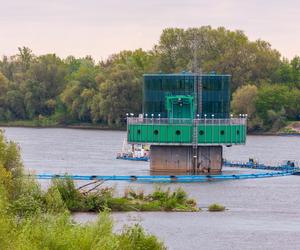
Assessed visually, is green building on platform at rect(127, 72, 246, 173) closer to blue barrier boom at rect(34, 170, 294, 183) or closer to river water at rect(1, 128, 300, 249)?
river water at rect(1, 128, 300, 249)

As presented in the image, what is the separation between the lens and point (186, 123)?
365 ft

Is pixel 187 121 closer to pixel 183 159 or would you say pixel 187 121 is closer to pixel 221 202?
pixel 183 159

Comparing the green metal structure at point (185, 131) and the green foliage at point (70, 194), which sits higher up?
the green metal structure at point (185, 131)

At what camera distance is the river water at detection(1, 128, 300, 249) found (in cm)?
7275

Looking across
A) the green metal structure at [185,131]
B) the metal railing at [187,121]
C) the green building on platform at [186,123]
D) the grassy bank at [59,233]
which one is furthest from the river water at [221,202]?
the grassy bank at [59,233]

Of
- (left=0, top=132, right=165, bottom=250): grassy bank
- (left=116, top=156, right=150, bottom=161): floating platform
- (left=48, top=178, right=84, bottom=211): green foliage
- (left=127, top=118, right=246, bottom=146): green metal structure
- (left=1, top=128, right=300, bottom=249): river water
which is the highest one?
(left=127, top=118, right=246, bottom=146): green metal structure

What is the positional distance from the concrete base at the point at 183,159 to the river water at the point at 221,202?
1.98 m

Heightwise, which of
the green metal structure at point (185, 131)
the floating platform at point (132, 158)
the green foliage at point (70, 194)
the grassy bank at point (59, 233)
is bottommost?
the floating platform at point (132, 158)

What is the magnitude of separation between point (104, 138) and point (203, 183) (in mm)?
81040

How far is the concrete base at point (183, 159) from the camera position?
110 metres

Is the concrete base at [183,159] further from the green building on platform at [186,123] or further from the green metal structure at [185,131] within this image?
the green metal structure at [185,131]

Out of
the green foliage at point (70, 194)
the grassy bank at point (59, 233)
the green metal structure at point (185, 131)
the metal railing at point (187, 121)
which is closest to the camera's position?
the grassy bank at point (59, 233)

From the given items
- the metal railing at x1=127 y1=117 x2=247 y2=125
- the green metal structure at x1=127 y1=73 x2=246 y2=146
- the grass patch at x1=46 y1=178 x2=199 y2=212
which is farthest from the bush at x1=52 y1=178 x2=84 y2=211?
the metal railing at x1=127 y1=117 x2=247 y2=125

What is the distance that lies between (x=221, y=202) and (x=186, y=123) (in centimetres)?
2147
